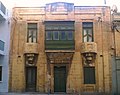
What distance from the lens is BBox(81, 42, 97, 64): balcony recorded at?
75.2 feet

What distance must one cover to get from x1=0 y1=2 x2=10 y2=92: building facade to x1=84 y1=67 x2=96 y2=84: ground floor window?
7245 mm

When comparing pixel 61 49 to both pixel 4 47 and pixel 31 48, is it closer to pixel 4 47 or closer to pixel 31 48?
pixel 31 48

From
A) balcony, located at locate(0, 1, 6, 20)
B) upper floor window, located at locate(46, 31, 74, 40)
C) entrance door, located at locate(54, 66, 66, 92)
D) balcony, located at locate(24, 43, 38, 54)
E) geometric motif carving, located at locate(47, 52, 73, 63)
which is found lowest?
entrance door, located at locate(54, 66, 66, 92)

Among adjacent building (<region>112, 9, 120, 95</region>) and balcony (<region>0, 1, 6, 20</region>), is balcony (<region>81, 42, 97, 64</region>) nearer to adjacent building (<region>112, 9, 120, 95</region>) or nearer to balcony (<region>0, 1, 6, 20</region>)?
adjacent building (<region>112, 9, 120, 95</region>)

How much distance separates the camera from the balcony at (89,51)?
22922mm

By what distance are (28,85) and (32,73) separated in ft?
3.83

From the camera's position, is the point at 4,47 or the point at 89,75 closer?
the point at 89,75

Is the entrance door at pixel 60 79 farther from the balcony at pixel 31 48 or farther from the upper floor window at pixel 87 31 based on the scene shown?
the upper floor window at pixel 87 31

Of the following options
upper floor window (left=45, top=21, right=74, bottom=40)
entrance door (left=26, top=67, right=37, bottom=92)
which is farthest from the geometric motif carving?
entrance door (left=26, top=67, right=37, bottom=92)

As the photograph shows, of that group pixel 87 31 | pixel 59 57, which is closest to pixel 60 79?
pixel 59 57

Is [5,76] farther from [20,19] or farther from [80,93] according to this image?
[80,93]

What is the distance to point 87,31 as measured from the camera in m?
23.9

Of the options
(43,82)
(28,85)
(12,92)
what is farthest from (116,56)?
(12,92)

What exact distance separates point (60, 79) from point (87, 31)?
5.21 m
